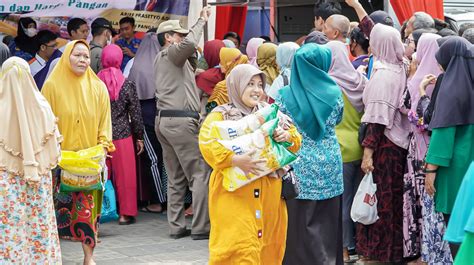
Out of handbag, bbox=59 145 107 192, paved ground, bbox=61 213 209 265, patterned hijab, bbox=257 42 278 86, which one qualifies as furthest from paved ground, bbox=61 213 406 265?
patterned hijab, bbox=257 42 278 86

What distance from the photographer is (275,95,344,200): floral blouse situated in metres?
6.57

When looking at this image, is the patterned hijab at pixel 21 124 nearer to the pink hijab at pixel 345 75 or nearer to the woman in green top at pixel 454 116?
the pink hijab at pixel 345 75

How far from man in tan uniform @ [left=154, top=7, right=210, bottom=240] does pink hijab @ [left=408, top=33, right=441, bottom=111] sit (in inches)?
88.1

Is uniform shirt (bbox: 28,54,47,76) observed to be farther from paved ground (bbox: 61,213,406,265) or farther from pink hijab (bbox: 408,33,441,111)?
pink hijab (bbox: 408,33,441,111)

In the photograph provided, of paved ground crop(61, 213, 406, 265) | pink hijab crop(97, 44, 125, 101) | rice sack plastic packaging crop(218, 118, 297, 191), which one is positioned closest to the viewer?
rice sack plastic packaging crop(218, 118, 297, 191)

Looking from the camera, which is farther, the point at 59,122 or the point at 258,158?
the point at 59,122

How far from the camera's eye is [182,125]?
8.80m

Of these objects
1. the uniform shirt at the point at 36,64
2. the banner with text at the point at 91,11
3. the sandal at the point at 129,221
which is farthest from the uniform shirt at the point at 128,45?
the sandal at the point at 129,221

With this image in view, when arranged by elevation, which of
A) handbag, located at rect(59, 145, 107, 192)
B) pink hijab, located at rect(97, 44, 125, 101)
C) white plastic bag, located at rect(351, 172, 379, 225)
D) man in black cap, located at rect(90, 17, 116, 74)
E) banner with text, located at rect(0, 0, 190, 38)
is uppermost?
banner with text, located at rect(0, 0, 190, 38)

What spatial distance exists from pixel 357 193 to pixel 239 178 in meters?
2.08

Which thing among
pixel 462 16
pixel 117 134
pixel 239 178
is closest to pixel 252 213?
pixel 239 178

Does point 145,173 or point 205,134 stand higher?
point 205,134

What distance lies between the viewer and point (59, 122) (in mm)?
7543

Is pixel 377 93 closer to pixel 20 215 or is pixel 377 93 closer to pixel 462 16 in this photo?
pixel 20 215
